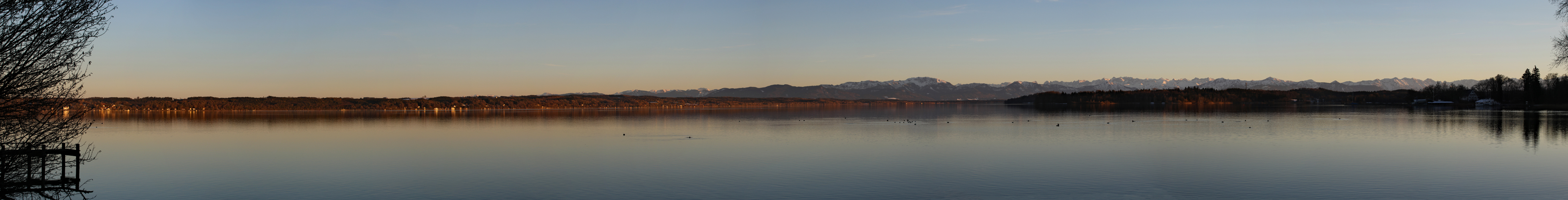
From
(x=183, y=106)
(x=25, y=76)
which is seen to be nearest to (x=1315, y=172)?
(x=25, y=76)

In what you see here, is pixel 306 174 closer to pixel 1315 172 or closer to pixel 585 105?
pixel 1315 172

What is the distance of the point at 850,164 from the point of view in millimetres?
18516

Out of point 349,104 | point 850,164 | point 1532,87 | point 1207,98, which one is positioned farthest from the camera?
point 1207,98

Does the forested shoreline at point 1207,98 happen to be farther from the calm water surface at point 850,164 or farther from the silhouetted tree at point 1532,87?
the calm water surface at point 850,164

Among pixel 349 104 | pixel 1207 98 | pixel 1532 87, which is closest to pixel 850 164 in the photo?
pixel 1532 87

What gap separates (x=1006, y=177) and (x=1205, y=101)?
174 m

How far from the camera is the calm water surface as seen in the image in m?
13.5

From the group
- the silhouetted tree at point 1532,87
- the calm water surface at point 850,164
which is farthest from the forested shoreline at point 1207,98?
the calm water surface at point 850,164

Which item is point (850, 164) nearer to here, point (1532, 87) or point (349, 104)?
point (1532, 87)

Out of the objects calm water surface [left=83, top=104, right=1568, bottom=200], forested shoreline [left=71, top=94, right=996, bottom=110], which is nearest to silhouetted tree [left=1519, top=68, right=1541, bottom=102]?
calm water surface [left=83, top=104, right=1568, bottom=200]

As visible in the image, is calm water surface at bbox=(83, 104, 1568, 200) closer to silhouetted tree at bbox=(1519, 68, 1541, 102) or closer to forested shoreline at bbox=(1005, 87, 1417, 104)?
silhouetted tree at bbox=(1519, 68, 1541, 102)

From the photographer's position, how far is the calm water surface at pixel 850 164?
44.2 feet

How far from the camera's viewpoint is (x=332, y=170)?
716 inches

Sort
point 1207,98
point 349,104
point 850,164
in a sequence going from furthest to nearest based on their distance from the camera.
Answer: point 1207,98, point 349,104, point 850,164
